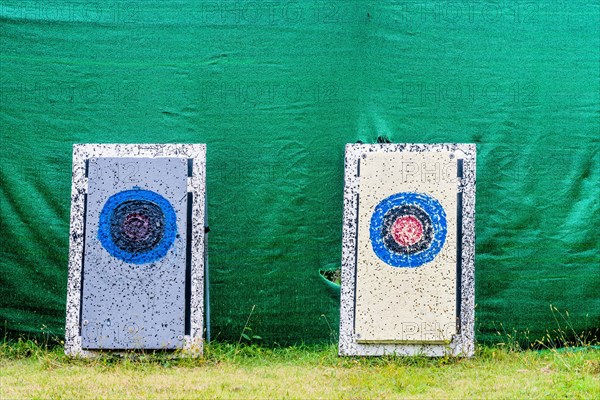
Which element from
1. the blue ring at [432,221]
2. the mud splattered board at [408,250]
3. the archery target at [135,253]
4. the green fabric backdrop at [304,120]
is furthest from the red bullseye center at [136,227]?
the blue ring at [432,221]

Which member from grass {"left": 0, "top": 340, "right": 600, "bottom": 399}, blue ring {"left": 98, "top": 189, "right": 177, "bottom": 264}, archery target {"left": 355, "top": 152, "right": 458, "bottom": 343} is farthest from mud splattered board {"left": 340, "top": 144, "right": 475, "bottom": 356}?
blue ring {"left": 98, "top": 189, "right": 177, "bottom": 264}

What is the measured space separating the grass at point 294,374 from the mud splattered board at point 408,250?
117mm

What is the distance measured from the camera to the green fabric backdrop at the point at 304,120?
4504 millimetres

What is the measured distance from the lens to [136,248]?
4215 mm

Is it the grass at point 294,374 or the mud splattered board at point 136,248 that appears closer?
the grass at point 294,374

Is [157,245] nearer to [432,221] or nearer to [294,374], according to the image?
[294,374]

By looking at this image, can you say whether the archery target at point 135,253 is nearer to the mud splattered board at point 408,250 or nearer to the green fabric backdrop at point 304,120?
the green fabric backdrop at point 304,120

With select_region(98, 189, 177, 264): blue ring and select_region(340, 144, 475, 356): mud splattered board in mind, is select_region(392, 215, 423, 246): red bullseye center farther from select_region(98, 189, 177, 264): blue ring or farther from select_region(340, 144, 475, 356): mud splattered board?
select_region(98, 189, 177, 264): blue ring

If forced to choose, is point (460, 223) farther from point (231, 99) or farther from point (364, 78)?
point (231, 99)

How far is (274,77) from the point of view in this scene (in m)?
4.52

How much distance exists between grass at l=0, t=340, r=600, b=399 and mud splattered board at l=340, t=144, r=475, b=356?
12 centimetres

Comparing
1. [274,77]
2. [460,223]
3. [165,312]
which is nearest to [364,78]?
[274,77]

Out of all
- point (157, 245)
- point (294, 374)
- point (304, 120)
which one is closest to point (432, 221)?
point (304, 120)

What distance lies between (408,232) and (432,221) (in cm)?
13
